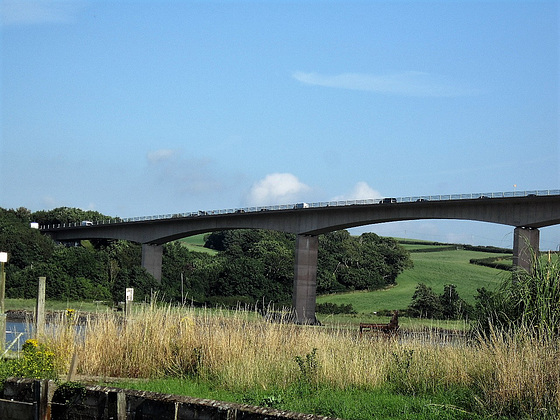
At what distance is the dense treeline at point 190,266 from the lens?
59406 mm

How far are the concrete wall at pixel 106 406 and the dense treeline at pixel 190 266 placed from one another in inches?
1463

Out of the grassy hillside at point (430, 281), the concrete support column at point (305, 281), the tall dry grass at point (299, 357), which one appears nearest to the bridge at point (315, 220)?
the concrete support column at point (305, 281)

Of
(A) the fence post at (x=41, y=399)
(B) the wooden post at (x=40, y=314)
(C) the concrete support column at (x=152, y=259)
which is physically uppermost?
(C) the concrete support column at (x=152, y=259)

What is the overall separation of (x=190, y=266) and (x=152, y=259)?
1369cm

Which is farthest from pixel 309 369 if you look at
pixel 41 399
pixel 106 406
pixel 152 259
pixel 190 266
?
pixel 190 266

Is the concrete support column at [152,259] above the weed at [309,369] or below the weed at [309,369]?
above

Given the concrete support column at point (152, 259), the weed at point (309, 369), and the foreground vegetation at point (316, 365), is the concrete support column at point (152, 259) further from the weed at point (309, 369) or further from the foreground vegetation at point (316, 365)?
the weed at point (309, 369)

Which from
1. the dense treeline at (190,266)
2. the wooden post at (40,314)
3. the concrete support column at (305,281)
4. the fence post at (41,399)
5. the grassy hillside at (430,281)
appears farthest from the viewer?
the grassy hillside at (430,281)

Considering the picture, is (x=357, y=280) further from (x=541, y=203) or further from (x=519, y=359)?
(x=519, y=359)

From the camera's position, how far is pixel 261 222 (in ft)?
195

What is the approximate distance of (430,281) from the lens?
8131cm

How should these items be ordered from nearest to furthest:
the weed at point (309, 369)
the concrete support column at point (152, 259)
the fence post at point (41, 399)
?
the fence post at point (41, 399) < the weed at point (309, 369) < the concrete support column at point (152, 259)

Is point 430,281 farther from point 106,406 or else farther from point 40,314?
point 106,406

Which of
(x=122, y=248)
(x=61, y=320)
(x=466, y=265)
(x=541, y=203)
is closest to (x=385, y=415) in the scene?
(x=61, y=320)
